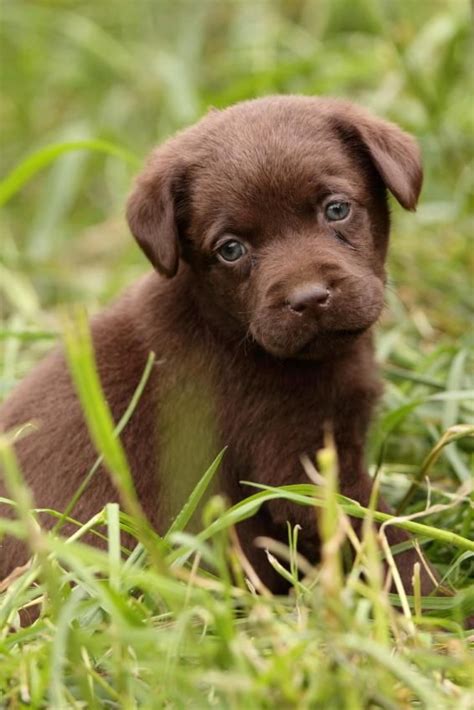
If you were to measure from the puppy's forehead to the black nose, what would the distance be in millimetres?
297

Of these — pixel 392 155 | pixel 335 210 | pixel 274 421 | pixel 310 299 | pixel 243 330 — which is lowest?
pixel 274 421

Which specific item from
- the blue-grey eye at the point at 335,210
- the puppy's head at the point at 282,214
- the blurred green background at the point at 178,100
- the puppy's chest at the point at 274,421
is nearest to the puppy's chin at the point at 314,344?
the puppy's head at the point at 282,214

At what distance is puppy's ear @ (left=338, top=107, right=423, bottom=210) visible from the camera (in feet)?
11.3

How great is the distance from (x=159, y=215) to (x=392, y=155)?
2.30 ft

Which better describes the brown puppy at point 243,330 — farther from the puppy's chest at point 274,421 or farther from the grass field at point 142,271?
the grass field at point 142,271

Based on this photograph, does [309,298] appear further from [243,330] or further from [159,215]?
[159,215]

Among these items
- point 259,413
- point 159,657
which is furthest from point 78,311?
point 259,413

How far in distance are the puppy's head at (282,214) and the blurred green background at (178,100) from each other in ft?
4.03

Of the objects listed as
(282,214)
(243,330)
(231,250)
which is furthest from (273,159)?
(243,330)

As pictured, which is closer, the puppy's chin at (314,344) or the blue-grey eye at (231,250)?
the puppy's chin at (314,344)

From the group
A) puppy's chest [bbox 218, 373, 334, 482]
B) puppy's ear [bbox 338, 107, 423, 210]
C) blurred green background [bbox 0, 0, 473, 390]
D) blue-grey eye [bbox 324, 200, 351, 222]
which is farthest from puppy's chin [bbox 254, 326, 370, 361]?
blurred green background [bbox 0, 0, 473, 390]

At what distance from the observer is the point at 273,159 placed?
3.30 meters

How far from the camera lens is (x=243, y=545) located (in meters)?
3.60

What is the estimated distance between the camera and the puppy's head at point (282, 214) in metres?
3.19
